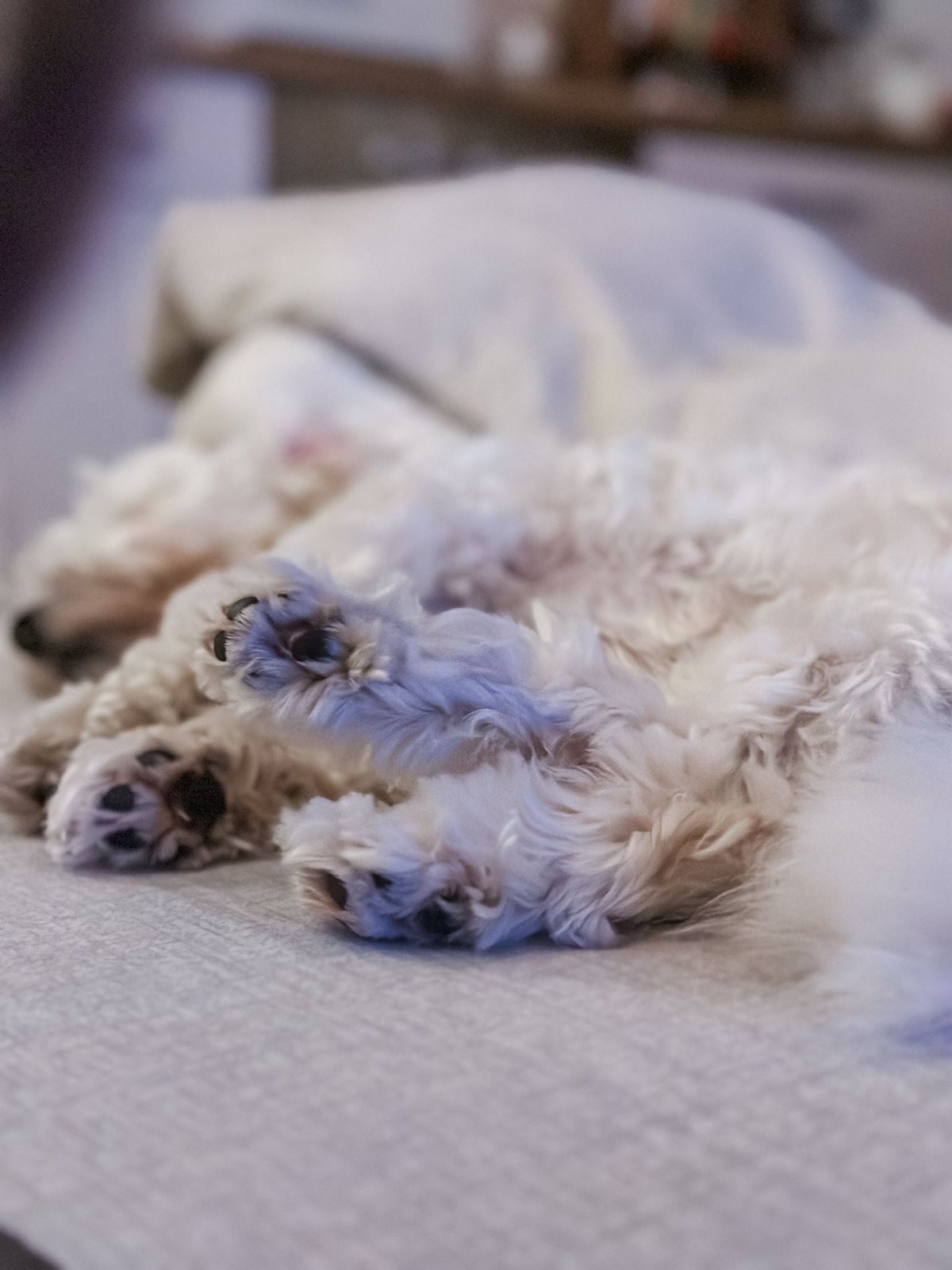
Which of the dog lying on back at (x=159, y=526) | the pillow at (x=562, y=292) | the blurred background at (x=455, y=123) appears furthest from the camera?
the blurred background at (x=455, y=123)

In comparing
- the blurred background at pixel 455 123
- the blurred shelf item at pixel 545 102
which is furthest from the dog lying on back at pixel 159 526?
the blurred shelf item at pixel 545 102

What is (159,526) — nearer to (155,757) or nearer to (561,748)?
(155,757)

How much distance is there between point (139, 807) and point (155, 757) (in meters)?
0.04

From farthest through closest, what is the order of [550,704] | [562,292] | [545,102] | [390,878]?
[545,102]
[562,292]
[550,704]
[390,878]

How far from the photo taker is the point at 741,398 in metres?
1.72

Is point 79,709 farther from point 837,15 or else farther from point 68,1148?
point 837,15

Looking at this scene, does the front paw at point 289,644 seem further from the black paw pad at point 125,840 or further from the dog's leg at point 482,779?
the black paw pad at point 125,840

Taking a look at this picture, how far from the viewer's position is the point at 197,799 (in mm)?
1082

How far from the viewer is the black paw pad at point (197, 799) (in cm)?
108

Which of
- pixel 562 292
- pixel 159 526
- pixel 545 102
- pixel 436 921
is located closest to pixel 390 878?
pixel 436 921

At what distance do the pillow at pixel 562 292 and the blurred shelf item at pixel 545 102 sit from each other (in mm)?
1215

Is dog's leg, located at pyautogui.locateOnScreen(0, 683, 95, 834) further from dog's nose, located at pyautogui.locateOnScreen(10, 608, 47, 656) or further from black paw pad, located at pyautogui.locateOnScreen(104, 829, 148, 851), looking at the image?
dog's nose, located at pyautogui.locateOnScreen(10, 608, 47, 656)

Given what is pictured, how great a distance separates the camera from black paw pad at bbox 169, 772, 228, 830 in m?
1.08

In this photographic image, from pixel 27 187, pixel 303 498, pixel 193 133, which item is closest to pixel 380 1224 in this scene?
pixel 303 498
